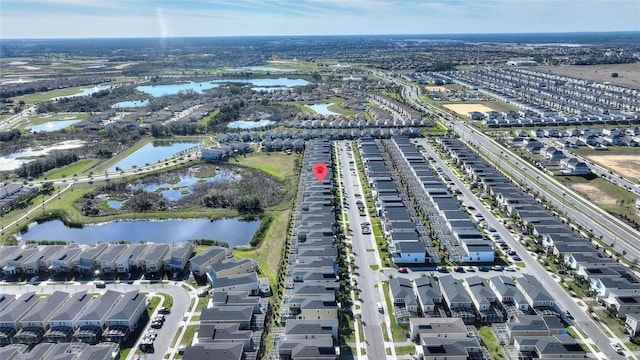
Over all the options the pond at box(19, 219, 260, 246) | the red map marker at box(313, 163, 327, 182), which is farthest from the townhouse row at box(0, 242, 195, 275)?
the red map marker at box(313, 163, 327, 182)

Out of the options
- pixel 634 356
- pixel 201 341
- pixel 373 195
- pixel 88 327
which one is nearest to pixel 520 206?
pixel 373 195

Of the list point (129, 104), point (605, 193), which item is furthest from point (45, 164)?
point (605, 193)

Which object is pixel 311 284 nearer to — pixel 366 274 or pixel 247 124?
pixel 366 274

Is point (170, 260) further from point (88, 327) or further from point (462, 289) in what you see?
point (462, 289)

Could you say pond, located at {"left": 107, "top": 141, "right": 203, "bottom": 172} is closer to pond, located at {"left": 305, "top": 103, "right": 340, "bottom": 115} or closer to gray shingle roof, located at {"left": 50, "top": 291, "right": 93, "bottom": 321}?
pond, located at {"left": 305, "top": 103, "right": 340, "bottom": 115}

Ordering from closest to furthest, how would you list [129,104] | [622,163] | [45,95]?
[622,163] < [129,104] < [45,95]
